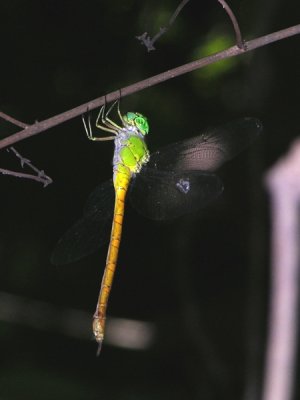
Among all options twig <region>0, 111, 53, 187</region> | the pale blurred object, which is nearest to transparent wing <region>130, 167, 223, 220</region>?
the pale blurred object

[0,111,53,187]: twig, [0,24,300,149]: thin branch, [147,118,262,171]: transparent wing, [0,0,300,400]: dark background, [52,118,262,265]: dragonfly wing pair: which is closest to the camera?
[0,24,300,149]: thin branch

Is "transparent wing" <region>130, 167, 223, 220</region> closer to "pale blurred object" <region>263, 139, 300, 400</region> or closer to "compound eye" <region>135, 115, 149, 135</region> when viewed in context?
"compound eye" <region>135, 115, 149, 135</region>

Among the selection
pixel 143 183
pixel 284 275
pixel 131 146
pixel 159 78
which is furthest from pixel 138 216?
pixel 159 78

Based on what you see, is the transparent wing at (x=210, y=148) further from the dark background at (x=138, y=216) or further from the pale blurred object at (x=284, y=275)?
the dark background at (x=138, y=216)

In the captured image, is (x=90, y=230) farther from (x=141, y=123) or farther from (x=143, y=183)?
(x=141, y=123)

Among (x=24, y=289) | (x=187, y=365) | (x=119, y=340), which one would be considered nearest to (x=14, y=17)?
(x=24, y=289)
